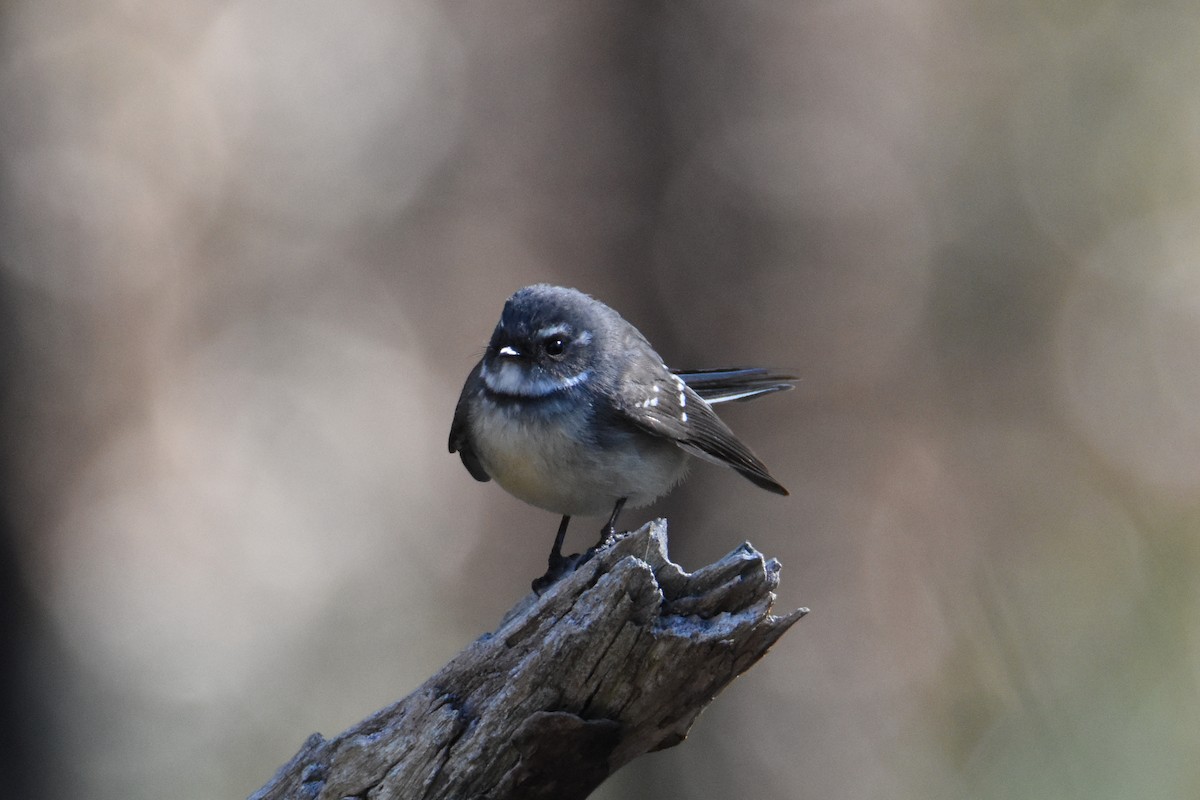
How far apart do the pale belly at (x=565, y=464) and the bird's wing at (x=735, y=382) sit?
0.77 m

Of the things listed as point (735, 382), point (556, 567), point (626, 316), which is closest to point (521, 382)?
point (556, 567)

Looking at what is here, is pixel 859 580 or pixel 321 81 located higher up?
pixel 321 81

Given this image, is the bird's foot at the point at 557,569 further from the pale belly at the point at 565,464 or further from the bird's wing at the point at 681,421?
the bird's wing at the point at 681,421

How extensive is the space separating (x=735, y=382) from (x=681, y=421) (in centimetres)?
76

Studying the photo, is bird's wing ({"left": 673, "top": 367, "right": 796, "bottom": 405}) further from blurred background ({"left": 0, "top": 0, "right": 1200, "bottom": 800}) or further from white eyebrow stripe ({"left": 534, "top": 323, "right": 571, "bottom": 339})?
blurred background ({"left": 0, "top": 0, "right": 1200, "bottom": 800})

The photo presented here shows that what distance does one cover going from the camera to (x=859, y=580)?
6.58m

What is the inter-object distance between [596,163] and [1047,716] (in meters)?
3.67

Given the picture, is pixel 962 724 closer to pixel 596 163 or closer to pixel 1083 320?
pixel 1083 320

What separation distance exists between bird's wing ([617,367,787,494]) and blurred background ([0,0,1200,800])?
183 cm

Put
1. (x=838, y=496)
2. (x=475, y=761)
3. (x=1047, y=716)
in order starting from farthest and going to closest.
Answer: (x=838, y=496) → (x=1047, y=716) → (x=475, y=761)

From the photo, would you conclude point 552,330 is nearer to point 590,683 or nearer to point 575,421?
point 575,421

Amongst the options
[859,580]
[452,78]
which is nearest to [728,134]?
[452,78]

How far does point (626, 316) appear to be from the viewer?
6.30 m

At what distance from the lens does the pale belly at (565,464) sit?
399cm
